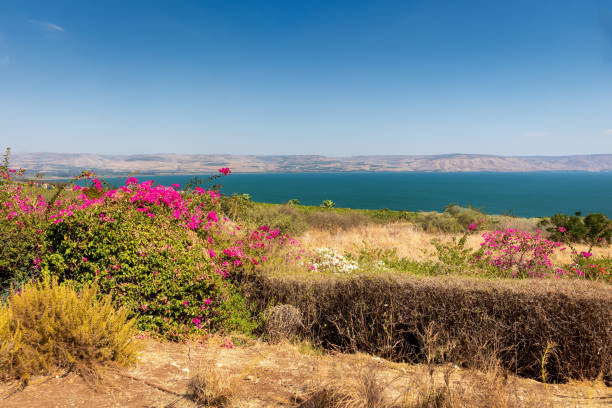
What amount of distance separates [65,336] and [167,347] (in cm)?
110

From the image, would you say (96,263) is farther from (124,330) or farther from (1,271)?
(1,271)

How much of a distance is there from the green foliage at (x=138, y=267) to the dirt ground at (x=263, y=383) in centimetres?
40

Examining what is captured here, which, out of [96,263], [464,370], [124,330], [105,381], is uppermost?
[96,263]

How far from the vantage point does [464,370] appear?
3848 mm

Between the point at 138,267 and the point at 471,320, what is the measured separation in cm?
409

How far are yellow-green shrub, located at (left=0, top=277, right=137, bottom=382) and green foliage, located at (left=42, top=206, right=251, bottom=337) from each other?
23.7 inches

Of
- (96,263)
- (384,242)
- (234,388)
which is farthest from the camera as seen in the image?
(384,242)

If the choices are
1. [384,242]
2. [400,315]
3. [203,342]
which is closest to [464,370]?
[400,315]

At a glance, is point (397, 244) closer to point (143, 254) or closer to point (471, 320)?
point (471, 320)

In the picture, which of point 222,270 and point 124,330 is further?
point 222,270

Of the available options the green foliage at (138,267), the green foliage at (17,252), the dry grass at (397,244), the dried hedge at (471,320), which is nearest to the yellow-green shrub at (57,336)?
the green foliage at (138,267)

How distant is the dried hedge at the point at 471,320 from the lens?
3.71 m

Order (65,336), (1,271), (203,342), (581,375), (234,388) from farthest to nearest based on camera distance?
(1,271) < (203,342) < (581,375) < (65,336) < (234,388)

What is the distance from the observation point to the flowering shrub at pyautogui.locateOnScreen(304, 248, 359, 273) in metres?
5.95
